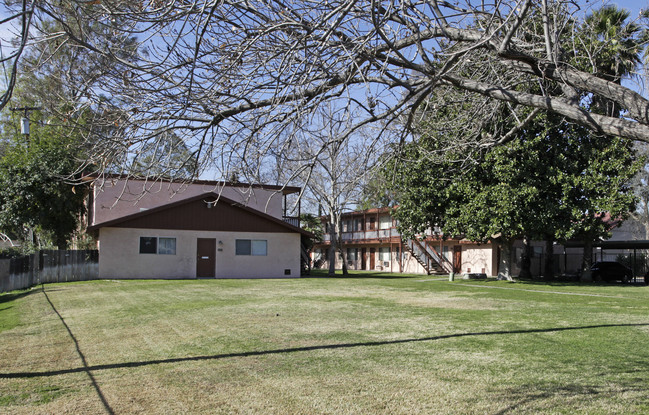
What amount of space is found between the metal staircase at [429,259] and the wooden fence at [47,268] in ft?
70.5

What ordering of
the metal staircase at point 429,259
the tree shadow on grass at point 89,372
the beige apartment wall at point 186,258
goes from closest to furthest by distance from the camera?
the tree shadow on grass at point 89,372
the beige apartment wall at point 186,258
the metal staircase at point 429,259

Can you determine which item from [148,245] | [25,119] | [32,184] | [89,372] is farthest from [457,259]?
[25,119]

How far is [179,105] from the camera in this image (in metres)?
5.62

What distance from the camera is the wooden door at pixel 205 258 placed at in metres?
28.4

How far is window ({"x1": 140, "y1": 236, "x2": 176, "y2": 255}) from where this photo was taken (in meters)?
27.1

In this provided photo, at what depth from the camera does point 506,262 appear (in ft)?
98.1

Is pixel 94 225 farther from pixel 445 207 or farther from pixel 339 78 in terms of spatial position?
pixel 339 78

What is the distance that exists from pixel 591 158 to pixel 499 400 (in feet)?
71.7

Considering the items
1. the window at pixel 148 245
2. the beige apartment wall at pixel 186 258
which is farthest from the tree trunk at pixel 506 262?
the window at pixel 148 245

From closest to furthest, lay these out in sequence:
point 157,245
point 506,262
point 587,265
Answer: point 157,245, point 506,262, point 587,265

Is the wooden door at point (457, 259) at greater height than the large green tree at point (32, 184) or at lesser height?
lesser

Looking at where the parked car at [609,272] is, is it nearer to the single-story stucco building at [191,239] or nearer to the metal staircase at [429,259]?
the metal staircase at [429,259]

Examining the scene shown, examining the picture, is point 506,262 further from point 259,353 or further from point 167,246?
point 259,353

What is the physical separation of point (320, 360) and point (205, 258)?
22.1 metres
